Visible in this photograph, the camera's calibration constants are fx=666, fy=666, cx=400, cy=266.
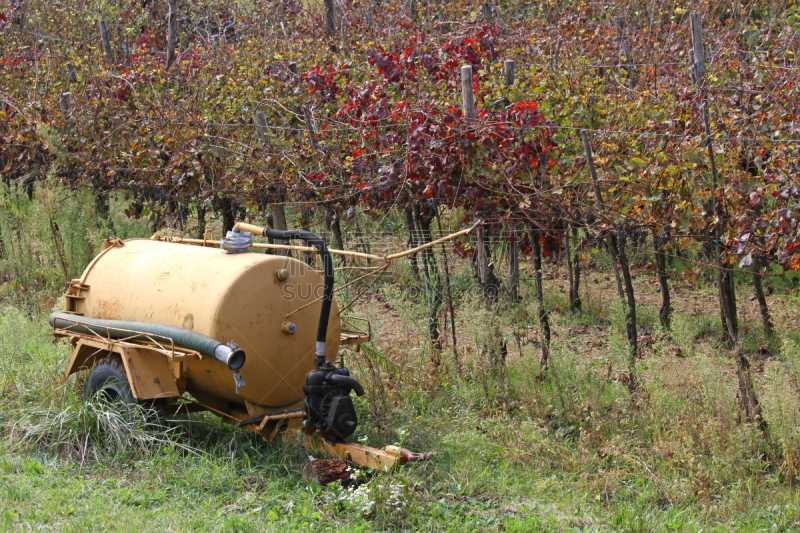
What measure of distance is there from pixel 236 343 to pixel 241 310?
0.23m

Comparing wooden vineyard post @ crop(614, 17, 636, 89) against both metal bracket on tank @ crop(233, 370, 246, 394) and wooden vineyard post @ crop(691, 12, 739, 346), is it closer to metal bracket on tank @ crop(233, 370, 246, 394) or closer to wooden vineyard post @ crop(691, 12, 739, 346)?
wooden vineyard post @ crop(691, 12, 739, 346)

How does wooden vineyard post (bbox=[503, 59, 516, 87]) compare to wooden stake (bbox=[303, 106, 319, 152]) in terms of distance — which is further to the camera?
wooden stake (bbox=[303, 106, 319, 152])

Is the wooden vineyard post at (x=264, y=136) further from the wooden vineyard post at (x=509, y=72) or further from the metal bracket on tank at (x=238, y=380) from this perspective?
the metal bracket on tank at (x=238, y=380)

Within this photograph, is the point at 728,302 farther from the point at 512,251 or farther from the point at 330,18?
the point at 330,18

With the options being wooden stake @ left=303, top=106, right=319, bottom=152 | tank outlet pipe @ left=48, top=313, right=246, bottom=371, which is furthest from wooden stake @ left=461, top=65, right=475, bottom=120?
tank outlet pipe @ left=48, top=313, right=246, bottom=371

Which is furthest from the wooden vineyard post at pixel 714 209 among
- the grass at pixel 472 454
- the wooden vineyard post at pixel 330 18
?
the wooden vineyard post at pixel 330 18

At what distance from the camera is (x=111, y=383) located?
5047 mm

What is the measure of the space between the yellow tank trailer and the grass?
25cm

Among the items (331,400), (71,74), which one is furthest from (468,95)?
(71,74)

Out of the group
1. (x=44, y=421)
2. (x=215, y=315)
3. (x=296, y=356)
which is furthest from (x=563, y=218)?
(x=44, y=421)

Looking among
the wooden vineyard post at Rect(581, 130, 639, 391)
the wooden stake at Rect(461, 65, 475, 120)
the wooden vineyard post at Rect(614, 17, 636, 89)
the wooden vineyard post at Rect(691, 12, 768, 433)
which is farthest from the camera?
the wooden vineyard post at Rect(614, 17, 636, 89)

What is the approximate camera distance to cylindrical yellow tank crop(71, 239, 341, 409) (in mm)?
4602

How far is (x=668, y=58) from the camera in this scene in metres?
9.12

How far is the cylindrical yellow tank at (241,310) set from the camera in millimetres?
4602
